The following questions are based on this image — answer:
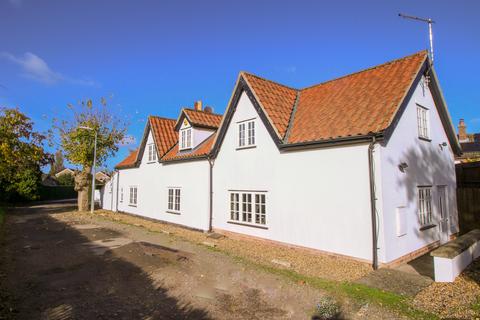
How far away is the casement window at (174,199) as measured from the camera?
19.4m

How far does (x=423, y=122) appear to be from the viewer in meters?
12.7

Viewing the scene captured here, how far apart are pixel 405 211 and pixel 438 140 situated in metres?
5.65

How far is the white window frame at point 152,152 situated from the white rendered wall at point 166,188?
1.07ft

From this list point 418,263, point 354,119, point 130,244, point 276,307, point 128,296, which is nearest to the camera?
point 276,307

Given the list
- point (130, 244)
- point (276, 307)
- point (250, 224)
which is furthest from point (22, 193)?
point (276, 307)

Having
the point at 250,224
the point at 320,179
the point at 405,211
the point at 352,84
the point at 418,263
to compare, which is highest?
the point at 352,84

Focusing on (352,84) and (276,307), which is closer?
(276,307)

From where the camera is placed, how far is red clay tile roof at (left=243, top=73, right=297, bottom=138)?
43.8 ft

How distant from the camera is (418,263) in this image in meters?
10.2

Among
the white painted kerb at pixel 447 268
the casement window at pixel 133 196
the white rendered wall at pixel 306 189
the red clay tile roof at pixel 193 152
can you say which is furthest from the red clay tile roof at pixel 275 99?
the casement window at pixel 133 196

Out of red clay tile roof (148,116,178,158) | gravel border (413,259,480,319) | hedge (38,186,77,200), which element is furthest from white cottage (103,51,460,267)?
hedge (38,186,77,200)

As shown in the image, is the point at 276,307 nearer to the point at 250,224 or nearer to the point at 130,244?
the point at 250,224

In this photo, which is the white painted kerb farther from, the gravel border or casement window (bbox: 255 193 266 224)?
casement window (bbox: 255 193 266 224)

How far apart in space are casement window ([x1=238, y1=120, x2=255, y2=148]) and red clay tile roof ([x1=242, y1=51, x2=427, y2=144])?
1332 millimetres
